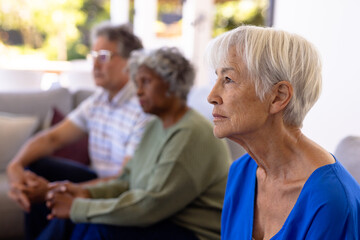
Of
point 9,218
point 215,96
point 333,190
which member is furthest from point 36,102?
point 333,190

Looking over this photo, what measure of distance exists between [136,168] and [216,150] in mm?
407

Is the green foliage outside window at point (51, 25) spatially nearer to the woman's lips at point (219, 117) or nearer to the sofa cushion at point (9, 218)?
the sofa cushion at point (9, 218)

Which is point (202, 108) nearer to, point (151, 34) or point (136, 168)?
point (136, 168)

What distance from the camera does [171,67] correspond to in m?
1.87

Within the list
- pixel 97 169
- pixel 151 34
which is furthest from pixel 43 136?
pixel 151 34

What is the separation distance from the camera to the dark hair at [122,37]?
248 centimetres

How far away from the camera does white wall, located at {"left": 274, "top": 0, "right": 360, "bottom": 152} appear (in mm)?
1685

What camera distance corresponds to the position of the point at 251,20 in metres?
6.10

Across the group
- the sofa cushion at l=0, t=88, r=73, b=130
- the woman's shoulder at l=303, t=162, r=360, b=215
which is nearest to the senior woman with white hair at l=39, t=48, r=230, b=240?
the woman's shoulder at l=303, t=162, r=360, b=215

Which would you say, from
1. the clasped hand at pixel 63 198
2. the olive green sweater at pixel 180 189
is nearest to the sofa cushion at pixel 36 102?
the clasped hand at pixel 63 198

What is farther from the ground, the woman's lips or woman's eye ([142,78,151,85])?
the woman's lips

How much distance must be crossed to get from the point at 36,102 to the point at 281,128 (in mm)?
2423

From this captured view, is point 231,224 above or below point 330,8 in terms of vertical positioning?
below

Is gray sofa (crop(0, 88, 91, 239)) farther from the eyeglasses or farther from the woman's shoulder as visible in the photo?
the woman's shoulder
